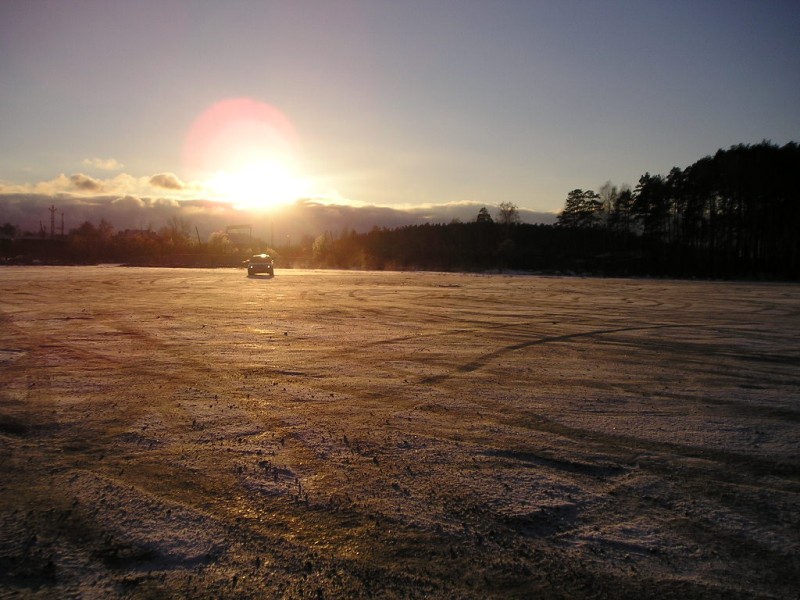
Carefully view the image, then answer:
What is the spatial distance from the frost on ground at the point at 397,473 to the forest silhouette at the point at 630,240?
2110 inches

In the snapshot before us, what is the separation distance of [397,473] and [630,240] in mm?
76086

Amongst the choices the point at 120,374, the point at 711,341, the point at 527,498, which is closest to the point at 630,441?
the point at 527,498

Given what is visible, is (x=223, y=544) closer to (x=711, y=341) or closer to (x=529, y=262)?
(x=711, y=341)

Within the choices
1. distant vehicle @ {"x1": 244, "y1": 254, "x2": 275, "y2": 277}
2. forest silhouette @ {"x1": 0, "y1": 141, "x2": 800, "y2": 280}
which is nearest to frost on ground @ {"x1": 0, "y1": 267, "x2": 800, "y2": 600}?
distant vehicle @ {"x1": 244, "y1": 254, "x2": 275, "y2": 277}

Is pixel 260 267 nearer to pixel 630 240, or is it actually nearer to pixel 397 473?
pixel 397 473

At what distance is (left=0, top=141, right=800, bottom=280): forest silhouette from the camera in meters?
58.2

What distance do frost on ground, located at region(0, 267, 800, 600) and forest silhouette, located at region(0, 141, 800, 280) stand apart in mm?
53599

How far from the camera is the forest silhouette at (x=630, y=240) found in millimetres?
58250

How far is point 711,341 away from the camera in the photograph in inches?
437

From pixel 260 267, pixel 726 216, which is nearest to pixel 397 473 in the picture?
pixel 260 267

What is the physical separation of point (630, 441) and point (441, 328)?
7.80 metres

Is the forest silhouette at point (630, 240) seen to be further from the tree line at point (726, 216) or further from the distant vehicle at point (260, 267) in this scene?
the distant vehicle at point (260, 267)

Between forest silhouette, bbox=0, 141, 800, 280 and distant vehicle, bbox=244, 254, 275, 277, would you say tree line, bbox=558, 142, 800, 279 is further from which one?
distant vehicle, bbox=244, 254, 275, 277

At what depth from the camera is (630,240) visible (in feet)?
239
